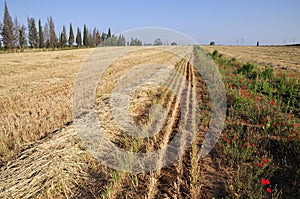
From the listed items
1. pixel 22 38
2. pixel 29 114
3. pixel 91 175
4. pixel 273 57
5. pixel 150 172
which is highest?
pixel 22 38

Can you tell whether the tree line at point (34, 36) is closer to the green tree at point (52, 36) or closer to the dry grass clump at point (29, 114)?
the green tree at point (52, 36)

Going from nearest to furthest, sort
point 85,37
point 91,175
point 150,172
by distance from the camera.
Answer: point 150,172 < point 91,175 < point 85,37

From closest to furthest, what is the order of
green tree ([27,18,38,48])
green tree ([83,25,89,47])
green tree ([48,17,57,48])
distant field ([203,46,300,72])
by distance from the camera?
distant field ([203,46,300,72]) → green tree ([27,18,38,48]) → green tree ([48,17,57,48]) → green tree ([83,25,89,47])

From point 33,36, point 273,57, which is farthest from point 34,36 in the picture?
point 273,57

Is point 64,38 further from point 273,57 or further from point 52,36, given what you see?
point 273,57

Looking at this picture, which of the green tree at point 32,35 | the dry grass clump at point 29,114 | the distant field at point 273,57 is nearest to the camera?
the dry grass clump at point 29,114

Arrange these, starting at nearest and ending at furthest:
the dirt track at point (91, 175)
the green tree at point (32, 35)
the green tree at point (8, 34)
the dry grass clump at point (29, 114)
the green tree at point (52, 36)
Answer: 1. the dirt track at point (91, 175)
2. the dry grass clump at point (29, 114)
3. the green tree at point (8, 34)
4. the green tree at point (32, 35)
5. the green tree at point (52, 36)

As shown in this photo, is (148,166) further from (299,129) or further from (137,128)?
(299,129)

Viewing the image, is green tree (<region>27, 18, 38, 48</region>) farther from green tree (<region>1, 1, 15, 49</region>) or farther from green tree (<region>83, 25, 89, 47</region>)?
green tree (<region>83, 25, 89, 47</region>)

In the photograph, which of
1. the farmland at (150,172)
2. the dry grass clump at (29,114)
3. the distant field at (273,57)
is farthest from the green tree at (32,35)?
the farmland at (150,172)

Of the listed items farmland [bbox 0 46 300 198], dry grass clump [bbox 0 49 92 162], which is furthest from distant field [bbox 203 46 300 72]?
dry grass clump [bbox 0 49 92 162]

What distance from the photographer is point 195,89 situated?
8.82 metres

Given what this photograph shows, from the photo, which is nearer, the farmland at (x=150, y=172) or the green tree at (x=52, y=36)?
the farmland at (x=150, y=172)

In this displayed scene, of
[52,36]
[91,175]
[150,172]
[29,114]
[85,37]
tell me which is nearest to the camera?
[150,172]
